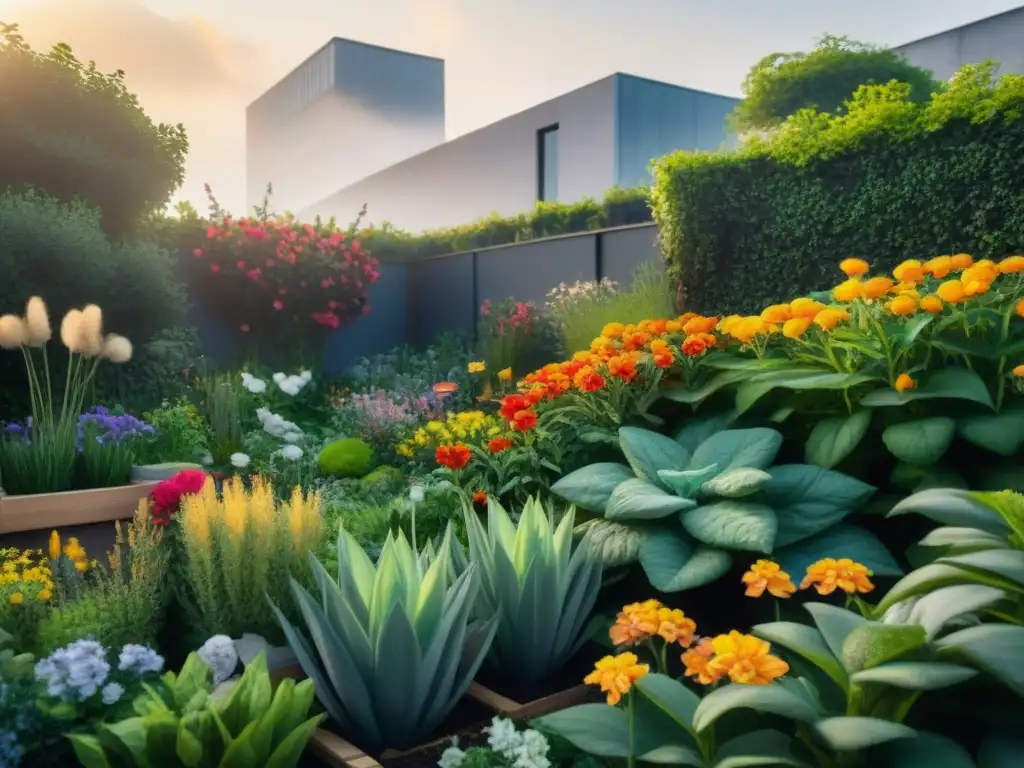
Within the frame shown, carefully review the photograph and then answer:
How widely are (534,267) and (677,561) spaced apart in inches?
320

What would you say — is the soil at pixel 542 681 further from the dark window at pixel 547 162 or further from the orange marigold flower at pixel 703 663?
the dark window at pixel 547 162

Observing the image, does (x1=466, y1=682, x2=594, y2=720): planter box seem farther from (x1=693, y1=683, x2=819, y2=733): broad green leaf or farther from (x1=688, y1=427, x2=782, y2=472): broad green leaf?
(x1=688, y1=427, x2=782, y2=472): broad green leaf

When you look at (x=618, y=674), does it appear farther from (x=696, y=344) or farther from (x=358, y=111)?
(x=358, y=111)

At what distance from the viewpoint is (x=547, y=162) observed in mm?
17438

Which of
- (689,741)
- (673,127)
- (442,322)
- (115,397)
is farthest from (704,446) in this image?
(673,127)

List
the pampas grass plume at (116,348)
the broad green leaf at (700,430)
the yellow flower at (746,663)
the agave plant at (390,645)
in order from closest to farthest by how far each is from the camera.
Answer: the yellow flower at (746,663) < the agave plant at (390,645) < the broad green leaf at (700,430) < the pampas grass plume at (116,348)

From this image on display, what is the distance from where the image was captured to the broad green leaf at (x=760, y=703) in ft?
4.63

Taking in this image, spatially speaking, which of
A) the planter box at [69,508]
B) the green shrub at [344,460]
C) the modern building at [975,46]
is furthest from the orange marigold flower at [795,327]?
the modern building at [975,46]

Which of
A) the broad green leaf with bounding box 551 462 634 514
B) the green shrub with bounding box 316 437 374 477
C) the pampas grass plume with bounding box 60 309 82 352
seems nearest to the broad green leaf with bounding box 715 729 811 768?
the broad green leaf with bounding box 551 462 634 514

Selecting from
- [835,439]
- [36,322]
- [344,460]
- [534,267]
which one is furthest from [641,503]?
[534,267]

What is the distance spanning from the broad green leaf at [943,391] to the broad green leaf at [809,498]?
287 millimetres

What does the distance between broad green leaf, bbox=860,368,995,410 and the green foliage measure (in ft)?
6.34

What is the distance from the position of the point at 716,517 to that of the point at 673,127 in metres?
15.6

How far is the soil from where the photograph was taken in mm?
2295
